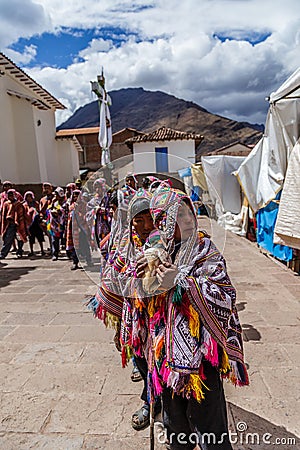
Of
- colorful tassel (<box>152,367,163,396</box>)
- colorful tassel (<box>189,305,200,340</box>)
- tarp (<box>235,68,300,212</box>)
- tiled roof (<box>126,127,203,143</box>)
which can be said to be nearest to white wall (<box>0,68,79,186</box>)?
tiled roof (<box>126,127,203,143</box>)

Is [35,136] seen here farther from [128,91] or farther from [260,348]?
[128,91]

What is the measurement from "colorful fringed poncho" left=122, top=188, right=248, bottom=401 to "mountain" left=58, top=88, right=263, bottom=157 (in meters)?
68.9

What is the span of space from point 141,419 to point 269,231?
224 inches

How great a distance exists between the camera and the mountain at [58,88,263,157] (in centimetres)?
8000

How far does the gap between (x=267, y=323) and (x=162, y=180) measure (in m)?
2.52

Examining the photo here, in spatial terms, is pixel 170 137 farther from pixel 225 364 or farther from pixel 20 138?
pixel 225 364

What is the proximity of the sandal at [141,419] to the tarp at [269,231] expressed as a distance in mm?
4506

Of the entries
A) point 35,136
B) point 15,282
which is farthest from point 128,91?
point 15,282

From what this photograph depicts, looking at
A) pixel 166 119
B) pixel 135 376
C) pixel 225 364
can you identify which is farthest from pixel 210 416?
pixel 166 119

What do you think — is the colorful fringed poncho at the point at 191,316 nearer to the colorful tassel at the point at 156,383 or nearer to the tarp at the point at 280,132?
the colorful tassel at the point at 156,383

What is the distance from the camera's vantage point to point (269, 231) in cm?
730

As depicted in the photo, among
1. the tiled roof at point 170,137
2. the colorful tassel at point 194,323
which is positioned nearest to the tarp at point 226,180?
the tiled roof at point 170,137

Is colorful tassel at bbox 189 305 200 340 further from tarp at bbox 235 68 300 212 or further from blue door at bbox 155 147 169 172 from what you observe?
tarp at bbox 235 68 300 212

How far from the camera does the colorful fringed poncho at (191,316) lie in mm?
1584
